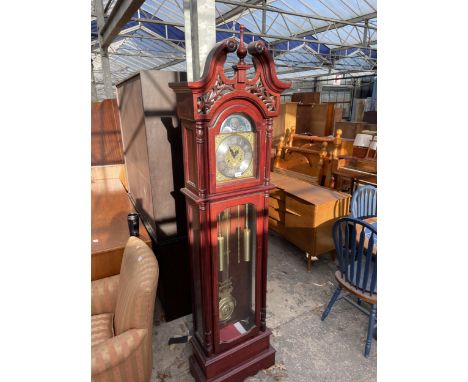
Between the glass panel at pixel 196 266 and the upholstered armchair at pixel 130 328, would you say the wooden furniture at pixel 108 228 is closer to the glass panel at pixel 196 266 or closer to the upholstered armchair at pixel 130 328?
the upholstered armchair at pixel 130 328

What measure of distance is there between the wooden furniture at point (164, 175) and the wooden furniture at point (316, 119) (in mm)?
4084

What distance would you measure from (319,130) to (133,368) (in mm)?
5256

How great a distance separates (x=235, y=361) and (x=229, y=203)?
113 centimetres

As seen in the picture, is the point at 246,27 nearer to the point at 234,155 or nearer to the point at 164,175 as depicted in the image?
the point at 164,175

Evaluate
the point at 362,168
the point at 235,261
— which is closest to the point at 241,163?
the point at 235,261

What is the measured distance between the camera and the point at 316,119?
19.3 ft

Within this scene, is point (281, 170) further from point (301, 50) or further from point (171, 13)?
point (301, 50)

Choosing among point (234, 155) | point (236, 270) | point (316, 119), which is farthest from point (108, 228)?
point (316, 119)

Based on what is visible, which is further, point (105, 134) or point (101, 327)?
point (105, 134)

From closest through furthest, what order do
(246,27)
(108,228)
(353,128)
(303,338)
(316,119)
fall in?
(303,338)
(108,228)
(316,119)
(353,128)
(246,27)

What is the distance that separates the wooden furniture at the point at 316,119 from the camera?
5.70 metres

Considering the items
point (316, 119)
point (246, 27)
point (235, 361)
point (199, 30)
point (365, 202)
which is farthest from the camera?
point (246, 27)

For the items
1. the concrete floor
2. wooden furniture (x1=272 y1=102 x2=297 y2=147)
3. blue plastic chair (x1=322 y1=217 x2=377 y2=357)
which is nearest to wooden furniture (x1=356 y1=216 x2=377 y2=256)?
blue plastic chair (x1=322 y1=217 x2=377 y2=357)

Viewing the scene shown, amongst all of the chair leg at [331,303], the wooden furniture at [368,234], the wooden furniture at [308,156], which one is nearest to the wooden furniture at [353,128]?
the wooden furniture at [308,156]
